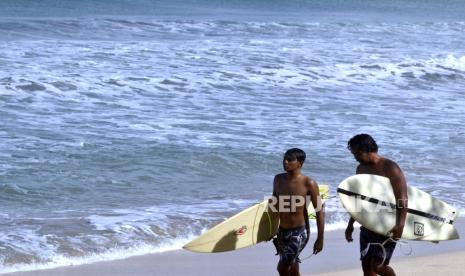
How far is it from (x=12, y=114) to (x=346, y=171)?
18.0 ft

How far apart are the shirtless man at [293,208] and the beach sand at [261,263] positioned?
118 cm

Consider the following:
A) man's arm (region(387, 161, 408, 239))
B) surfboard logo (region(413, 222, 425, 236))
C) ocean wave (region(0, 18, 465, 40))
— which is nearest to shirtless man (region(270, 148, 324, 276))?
man's arm (region(387, 161, 408, 239))

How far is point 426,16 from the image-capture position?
40.1m

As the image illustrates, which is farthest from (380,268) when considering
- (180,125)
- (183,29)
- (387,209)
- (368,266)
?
(183,29)

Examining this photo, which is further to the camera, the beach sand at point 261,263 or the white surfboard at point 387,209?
the beach sand at point 261,263

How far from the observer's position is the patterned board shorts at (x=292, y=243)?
19.9 ft

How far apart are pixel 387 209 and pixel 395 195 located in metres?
0.13

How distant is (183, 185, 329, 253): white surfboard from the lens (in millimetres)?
6278

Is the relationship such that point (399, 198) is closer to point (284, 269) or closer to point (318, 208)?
point (318, 208)

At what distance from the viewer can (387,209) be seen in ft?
19.6

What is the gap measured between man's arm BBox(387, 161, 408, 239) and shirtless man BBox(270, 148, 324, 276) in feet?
1.41

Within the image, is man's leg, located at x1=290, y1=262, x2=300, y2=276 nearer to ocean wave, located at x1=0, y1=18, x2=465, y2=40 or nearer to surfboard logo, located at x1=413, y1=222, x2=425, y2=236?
surfboard logo, located at x1=413, y1=222, x2=425, y2=236

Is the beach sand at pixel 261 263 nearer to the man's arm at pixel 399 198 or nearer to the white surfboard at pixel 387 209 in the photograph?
the white surfboard at pixel 387 209

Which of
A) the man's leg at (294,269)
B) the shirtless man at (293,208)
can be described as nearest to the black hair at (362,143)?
the shirtless man at (293,208)
